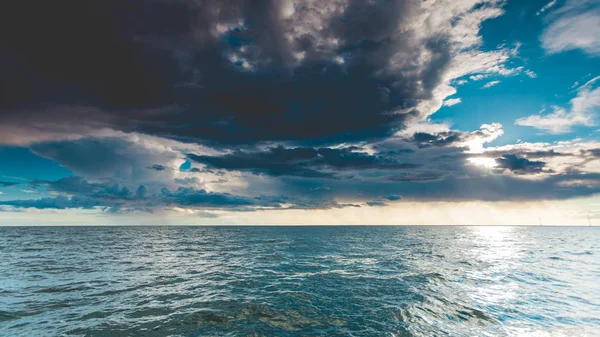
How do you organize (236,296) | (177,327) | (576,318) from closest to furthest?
(177,327) < (576,318) < (236,296)

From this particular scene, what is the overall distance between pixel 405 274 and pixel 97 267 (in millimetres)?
38450

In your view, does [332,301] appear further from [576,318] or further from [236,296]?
[576,318]

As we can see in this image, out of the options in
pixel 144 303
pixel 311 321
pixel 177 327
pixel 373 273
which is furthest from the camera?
pixel 373 273

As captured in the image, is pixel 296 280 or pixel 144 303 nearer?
pixel 144 303

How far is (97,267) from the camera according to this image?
35.5 m

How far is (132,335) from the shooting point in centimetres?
1468

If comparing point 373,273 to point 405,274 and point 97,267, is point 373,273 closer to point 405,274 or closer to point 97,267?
point 405,274

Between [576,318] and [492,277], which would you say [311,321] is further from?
[492,277]

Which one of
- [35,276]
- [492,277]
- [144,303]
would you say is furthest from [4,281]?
→ [492,277]

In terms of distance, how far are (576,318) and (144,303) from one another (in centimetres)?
2980

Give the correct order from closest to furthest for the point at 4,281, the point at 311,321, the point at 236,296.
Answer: the point at 311,321 → the point at 236,296 → the point at 4,281

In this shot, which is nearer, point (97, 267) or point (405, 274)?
point (405, 274)

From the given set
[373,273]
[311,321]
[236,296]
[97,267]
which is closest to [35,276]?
[97,267]

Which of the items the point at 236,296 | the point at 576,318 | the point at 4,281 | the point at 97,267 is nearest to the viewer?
the point at 576,318
